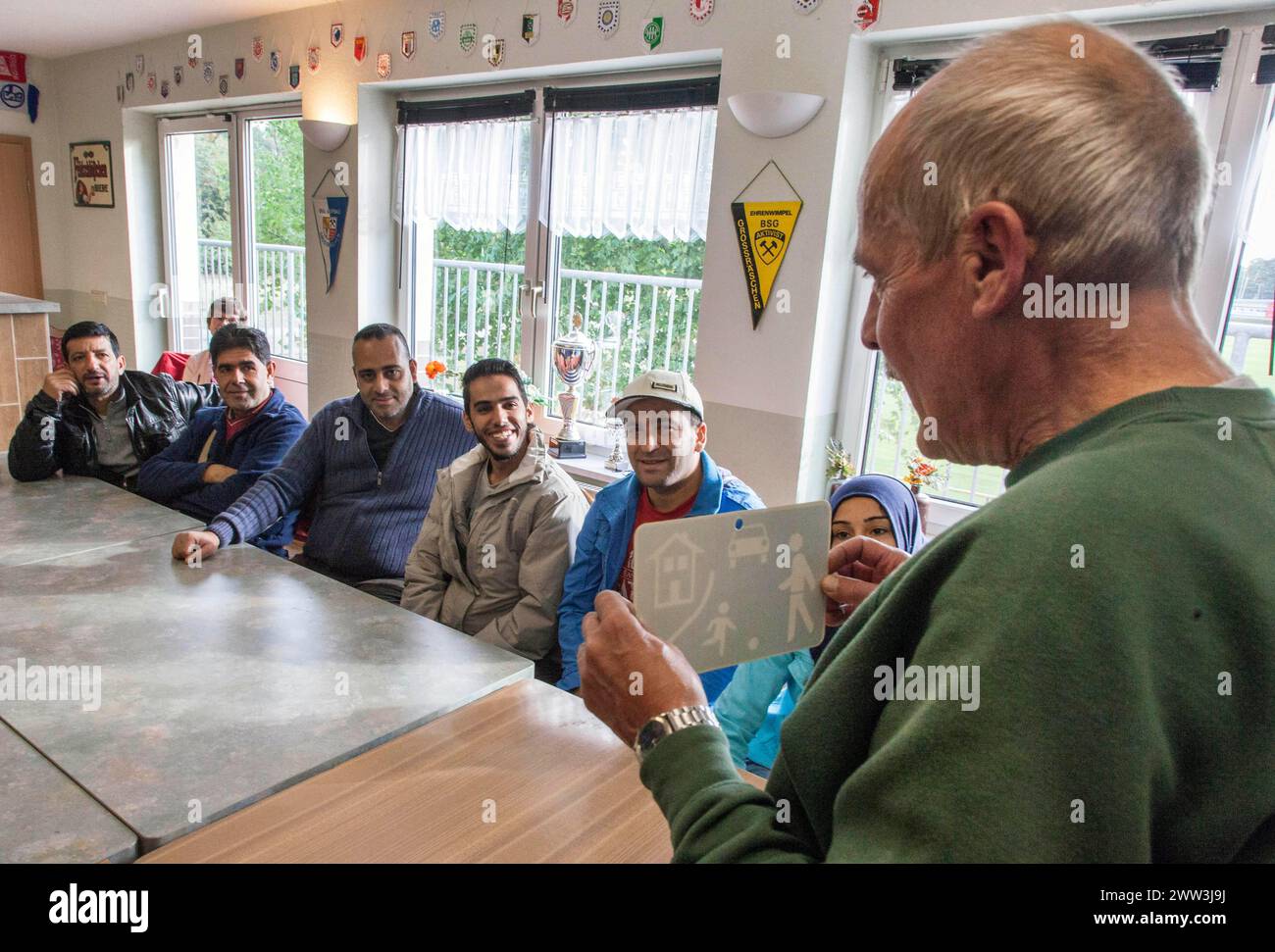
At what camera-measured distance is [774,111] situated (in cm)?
284

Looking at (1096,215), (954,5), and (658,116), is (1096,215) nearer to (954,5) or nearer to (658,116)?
(954,5)

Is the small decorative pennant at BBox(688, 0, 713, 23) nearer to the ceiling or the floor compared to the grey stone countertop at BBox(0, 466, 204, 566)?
nearer to the ceiling

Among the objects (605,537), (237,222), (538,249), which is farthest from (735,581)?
(237,222)

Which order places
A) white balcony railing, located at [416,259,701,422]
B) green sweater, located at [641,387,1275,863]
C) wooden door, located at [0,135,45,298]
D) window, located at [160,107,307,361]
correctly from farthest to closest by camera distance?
wooden door, located at [0,135,45,298] → window, located at [160,107,307,361] → white balcony railing, located at [416,259,701,422] → green sweater, located at [641,387,1275,863]

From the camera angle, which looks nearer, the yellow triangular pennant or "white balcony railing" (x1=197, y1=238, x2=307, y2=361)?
the yellow triangular pennant

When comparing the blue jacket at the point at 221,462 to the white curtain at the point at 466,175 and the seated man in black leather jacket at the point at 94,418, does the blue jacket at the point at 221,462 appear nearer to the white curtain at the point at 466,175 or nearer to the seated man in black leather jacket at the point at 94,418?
the seated man in black leather jacket at the point at 94,418

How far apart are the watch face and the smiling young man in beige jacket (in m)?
1.44

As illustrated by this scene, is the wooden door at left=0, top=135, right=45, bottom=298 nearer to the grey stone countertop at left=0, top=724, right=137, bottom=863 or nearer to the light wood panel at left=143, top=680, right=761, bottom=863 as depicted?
the grey stone countertop at left=0, top=724, right=137, bottom=863

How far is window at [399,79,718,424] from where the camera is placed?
3514mm

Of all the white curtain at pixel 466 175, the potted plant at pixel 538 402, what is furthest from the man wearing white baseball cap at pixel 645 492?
the white curtain at pixel 466 175

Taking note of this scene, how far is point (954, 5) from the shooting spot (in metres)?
2.52

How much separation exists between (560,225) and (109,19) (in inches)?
143

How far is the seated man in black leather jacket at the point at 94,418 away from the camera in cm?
271

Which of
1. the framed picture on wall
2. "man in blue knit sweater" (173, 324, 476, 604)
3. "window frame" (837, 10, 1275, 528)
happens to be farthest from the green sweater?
the framed picture on wall
